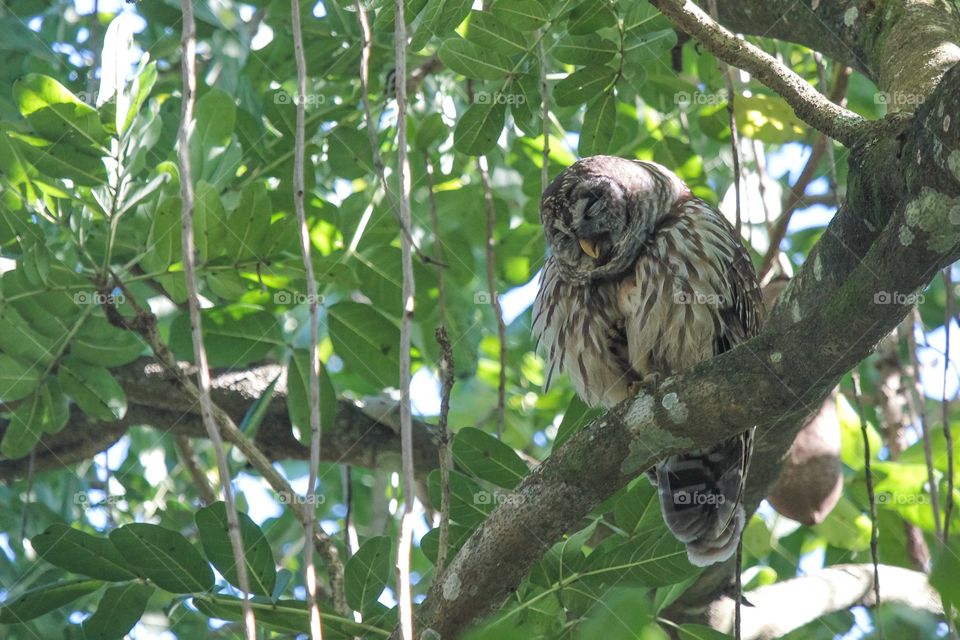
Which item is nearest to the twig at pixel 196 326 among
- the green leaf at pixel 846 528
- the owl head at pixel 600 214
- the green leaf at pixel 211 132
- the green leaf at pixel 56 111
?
the green leaf at pixel 56 111

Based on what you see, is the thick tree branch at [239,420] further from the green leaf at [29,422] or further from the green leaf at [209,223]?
the green leaf at [209,223]

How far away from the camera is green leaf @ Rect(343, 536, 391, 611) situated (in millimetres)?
3080

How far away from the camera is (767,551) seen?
4844mm

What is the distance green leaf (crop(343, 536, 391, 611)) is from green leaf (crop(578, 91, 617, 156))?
1.75 m

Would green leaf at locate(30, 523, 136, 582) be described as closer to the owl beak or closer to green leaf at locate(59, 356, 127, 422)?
green leaf at locate(59, 356, 127, 422)

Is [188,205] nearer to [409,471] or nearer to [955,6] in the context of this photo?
[409,471]

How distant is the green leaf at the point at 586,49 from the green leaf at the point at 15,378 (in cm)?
218

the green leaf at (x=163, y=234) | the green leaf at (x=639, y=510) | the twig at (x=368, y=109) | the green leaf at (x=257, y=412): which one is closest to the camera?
the twig at (x=368, y=109)

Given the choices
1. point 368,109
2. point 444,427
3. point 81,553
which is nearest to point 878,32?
point 368,109

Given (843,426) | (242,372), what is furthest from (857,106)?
(242,372)

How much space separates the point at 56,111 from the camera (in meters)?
3.38

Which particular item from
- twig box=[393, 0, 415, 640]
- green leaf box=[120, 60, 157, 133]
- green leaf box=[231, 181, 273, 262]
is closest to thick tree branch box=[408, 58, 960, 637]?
twig box=[393, 0, 415, 640]

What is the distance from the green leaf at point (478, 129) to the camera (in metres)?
3.79

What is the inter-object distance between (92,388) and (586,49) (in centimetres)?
217
